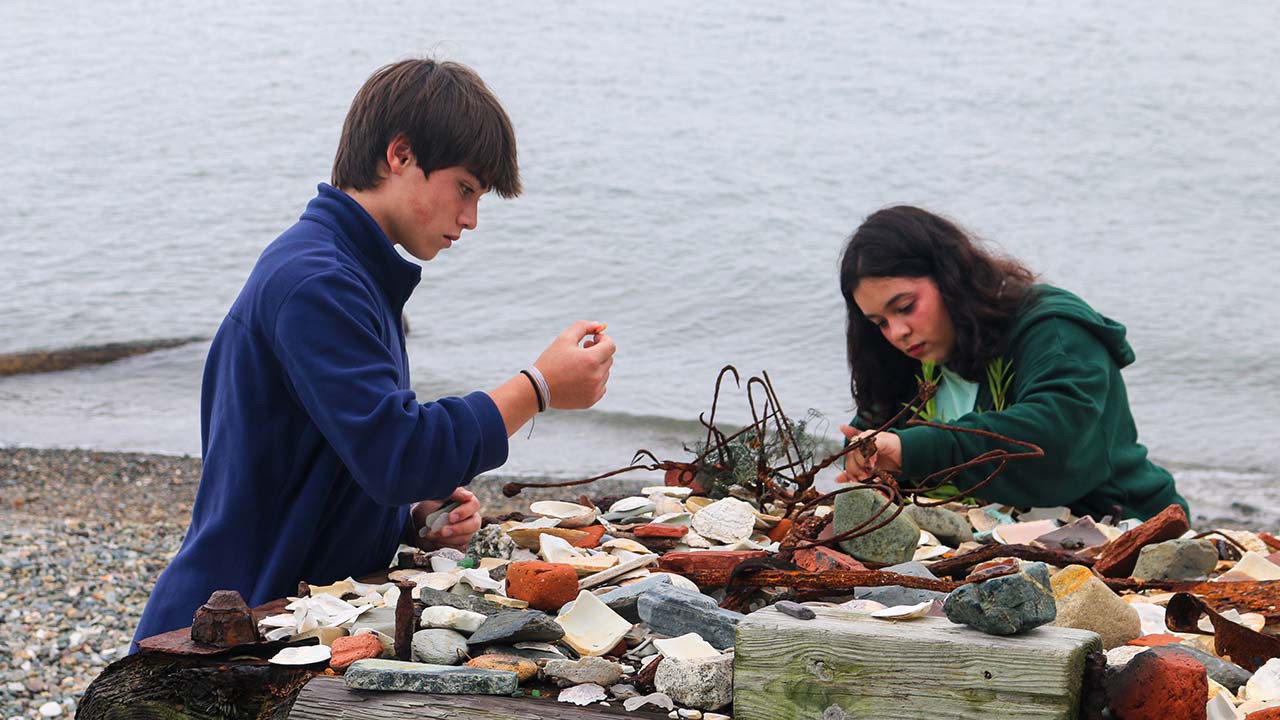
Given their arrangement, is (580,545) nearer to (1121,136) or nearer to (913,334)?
(913,334)

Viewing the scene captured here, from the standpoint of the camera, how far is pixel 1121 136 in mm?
22375

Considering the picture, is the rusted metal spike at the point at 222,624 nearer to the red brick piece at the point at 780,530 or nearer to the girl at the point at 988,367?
the red brick piece at the point at 780,530

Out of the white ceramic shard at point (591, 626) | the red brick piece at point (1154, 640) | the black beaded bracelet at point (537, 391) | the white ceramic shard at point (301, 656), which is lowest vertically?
the white ceramic shard at point (301, 656)

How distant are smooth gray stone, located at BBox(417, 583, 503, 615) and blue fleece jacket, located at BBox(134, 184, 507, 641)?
0.18m

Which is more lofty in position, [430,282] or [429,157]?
[429,157]

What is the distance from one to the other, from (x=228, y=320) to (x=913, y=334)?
231 cm

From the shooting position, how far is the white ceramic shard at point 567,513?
2807 millimetres

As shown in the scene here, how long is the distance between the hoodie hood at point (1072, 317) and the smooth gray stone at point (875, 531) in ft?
4.71

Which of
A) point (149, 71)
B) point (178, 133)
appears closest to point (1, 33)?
point (149, 71)

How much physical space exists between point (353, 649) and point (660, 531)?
90 centimetres

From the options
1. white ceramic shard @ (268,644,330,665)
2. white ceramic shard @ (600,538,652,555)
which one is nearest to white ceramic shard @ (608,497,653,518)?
white ceramic shard @ (600,538,652,555)

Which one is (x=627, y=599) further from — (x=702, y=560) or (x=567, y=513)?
(x=567, y=513)

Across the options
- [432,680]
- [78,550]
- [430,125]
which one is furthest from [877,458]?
[78,550]

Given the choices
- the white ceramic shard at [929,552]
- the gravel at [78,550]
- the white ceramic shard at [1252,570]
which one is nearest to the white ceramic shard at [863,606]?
the white ceramic shard at [929,552]
